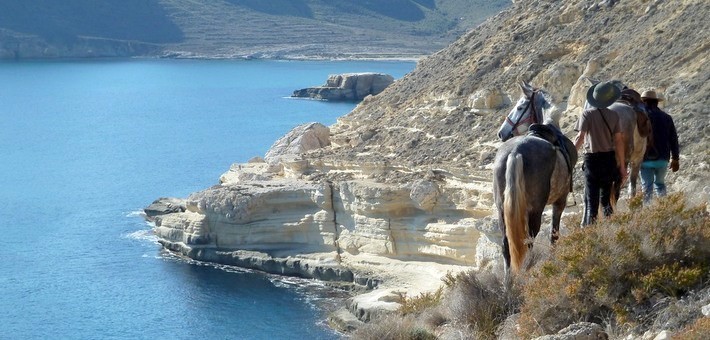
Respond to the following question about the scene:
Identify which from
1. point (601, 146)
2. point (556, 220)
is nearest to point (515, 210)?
point (556, 220)

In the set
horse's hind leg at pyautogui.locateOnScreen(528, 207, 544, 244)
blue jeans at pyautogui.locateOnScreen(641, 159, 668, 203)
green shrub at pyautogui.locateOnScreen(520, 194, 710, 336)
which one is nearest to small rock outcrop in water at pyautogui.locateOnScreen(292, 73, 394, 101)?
blue jeans at pyautogui.locateOnScreen(641, 159, 668, 203)

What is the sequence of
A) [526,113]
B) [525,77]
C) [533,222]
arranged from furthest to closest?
1. [525,77]
2. [526,113]
3. [533,222]

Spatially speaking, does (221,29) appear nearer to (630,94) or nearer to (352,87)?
(352,87)

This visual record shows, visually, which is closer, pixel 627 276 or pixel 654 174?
pixel 627 276

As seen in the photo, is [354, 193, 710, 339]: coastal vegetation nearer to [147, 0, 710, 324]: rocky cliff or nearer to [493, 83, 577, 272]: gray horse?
[493, 83, 577, 272]: gray horse

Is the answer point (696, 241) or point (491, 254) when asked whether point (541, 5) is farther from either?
point (696, 241)

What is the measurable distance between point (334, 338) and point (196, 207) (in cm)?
941

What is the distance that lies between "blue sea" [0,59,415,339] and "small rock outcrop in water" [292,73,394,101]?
2.27m

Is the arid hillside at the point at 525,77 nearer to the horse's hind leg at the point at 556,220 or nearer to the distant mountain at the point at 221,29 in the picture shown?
the horse's hind leg at the point at 556,220

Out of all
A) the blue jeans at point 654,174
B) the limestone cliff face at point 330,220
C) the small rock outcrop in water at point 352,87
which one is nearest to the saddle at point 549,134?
the blue jeans at point 654,174

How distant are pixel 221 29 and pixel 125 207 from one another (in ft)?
330

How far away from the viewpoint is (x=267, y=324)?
2670 centimetres

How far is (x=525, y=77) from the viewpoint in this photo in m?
32.0

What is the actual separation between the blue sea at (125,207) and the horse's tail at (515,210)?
1345 centimetres
